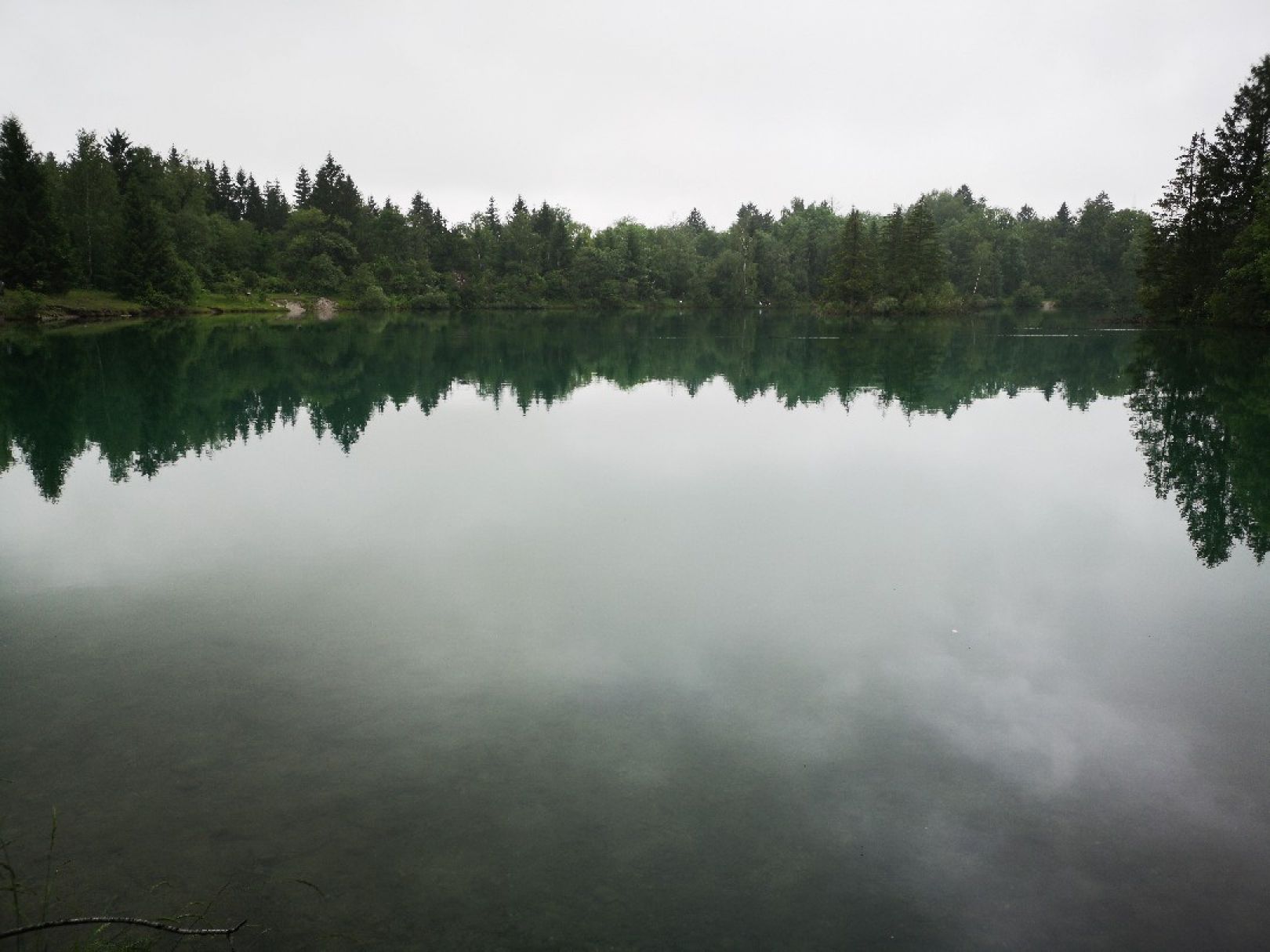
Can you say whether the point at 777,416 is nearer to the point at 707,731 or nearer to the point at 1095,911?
the point at 707,731

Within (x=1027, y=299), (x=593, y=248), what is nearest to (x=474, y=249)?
(x=593, y=248)

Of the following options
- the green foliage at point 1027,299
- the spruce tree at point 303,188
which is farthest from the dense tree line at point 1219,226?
the spruce tree at point 303,188

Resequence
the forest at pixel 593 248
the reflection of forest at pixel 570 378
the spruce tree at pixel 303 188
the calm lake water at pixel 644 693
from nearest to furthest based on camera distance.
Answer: the calm lake water at pixel 644 693
the reflection of forest at pixel 570 378
the forest at pixel 593 248
the spruce tree at pixel 303 188

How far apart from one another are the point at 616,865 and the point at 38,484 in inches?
566

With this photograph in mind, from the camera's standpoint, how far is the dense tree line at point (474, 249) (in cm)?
→ 6819

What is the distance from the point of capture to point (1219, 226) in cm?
5522

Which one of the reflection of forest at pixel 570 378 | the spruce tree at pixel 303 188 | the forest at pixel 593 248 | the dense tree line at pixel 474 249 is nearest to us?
the reflection of forest at pixel 570 378

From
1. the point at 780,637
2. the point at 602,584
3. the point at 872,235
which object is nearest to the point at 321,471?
the point at 602,584

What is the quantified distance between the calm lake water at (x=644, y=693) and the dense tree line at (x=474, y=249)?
6362 centimetres

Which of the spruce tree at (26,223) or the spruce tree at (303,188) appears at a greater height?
the spruce tree at (303,188)

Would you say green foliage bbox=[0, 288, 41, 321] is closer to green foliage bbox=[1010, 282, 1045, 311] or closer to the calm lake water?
the calm lake water

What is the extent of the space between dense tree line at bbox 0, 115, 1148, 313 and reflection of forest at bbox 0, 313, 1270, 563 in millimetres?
16857

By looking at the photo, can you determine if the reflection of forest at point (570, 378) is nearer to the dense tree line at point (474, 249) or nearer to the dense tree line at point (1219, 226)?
the dense tree line at point (1219, 226)

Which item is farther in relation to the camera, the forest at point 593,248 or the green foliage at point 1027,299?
the green foliage at point 1027,299
